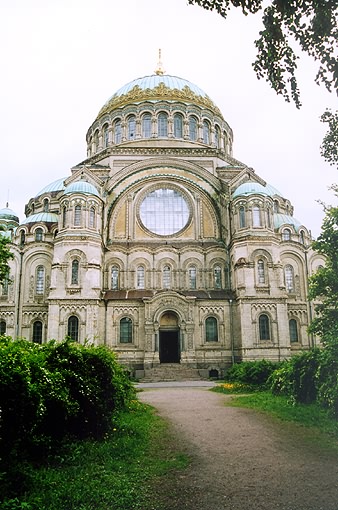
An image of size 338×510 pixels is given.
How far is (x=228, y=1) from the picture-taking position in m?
6.33

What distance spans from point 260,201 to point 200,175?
652 centimetres

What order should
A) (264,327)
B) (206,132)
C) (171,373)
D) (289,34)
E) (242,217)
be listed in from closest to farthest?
(289,34) → (171,373) → (264,327) → (242,217) → (206,132)

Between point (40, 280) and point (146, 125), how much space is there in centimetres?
1879

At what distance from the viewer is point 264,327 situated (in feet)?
114

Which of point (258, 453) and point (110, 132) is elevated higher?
point (110, 132)

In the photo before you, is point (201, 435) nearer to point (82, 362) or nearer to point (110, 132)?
point (82, 362)

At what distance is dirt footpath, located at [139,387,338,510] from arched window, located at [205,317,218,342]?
869 inches

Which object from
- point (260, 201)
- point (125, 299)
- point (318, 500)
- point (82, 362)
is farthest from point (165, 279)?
point (318, 500)

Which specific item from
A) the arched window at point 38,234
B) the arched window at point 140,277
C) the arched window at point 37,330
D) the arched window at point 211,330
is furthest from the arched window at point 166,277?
the arched window at point 38,234

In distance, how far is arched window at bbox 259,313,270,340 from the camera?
113 feet

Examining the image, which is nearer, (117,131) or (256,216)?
(256,216)

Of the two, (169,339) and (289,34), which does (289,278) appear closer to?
(169,339)

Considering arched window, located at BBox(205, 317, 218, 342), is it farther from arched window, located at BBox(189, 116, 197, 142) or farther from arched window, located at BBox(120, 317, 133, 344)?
arched window, located at BBox(189, 116, 197, 142)

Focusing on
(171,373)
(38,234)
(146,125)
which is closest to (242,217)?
(171,373)
